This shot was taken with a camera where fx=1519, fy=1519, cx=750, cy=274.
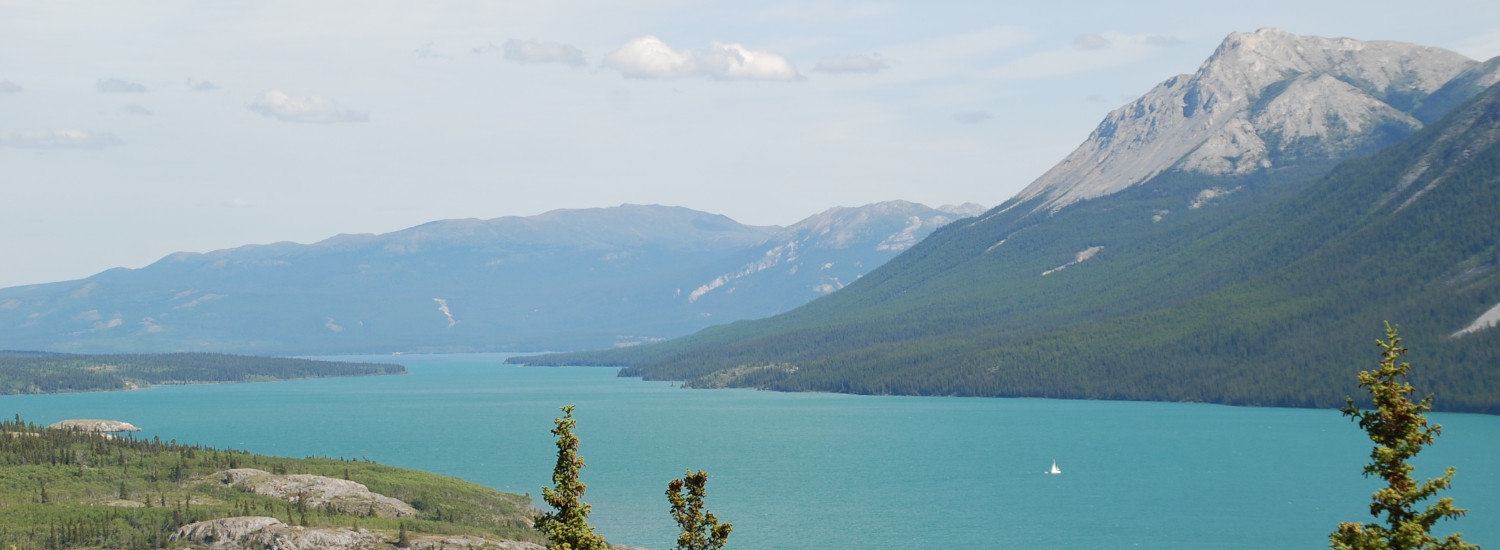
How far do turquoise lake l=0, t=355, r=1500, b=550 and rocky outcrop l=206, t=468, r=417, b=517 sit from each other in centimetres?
1471

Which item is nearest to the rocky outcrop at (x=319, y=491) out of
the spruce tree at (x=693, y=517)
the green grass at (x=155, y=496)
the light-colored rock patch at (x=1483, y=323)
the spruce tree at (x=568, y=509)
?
the green grass at (x=155, y=496)

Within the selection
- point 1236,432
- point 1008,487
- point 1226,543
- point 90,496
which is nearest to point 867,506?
point 1008,487

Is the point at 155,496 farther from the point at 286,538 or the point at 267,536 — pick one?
the point at 286,538

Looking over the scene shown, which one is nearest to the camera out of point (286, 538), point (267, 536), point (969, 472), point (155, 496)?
point (286, 538)

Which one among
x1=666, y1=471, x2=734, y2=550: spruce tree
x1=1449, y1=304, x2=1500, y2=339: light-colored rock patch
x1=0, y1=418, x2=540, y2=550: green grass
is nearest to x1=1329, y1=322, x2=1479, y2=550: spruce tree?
x1=666, y1=471, x2=734, y2=550: spruce tree

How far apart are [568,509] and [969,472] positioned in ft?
336

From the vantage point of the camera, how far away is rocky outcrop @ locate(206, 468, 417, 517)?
92000mm

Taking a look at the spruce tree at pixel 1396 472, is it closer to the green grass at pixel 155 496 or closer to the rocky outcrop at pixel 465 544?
the rocky outcrop at pixel 465 544

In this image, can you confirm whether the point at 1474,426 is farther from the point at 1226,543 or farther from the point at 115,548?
the point at 115,548

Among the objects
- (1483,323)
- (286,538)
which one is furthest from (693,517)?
(1483,323)

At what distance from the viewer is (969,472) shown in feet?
454

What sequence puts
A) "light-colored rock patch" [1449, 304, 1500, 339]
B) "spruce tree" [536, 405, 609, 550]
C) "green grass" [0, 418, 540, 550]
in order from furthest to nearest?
"light-colored rock patch" [1449, 304, 1500, 339] → "green grass" [0, 418, 540, 550] → "spruce tree" [536, 405, 609, 550]

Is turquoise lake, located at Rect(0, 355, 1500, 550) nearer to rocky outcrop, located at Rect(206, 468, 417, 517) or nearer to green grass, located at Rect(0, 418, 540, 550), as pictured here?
green grass, located at Rect(0, 418, 540, 550)

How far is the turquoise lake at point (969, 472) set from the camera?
101688 millimetres
